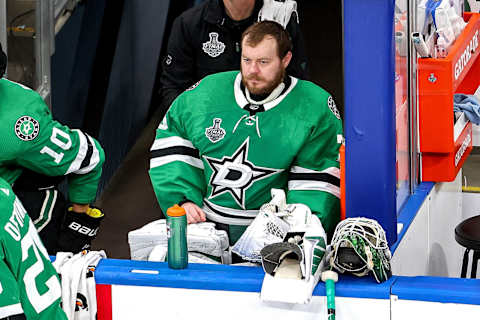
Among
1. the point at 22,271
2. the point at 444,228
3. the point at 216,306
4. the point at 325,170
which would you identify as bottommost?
the point at 444,228

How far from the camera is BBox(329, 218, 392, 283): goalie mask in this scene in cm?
299

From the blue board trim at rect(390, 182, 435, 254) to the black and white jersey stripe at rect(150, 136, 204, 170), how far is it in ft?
2.40

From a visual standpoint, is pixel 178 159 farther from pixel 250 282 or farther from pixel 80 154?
pixel 250 282

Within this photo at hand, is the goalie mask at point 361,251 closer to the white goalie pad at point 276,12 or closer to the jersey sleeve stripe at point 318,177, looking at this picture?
the jersey sleeve stripe at point 318,177

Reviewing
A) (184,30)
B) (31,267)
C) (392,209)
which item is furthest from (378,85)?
(184,30)

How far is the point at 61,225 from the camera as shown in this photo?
3902mm

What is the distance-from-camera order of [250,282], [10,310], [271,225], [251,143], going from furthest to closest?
[251,143], [271,225], [250,282], [10,310]

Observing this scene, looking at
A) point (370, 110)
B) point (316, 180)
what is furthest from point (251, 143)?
point (370, 110)

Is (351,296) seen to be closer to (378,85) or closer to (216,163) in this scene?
(378,85)

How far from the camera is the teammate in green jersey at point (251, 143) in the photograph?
364 centimetres

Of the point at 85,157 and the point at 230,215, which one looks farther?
the point at 85,157

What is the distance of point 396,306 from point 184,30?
7.33ft

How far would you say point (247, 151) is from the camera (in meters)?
3.66

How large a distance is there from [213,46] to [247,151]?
49.1 inches
